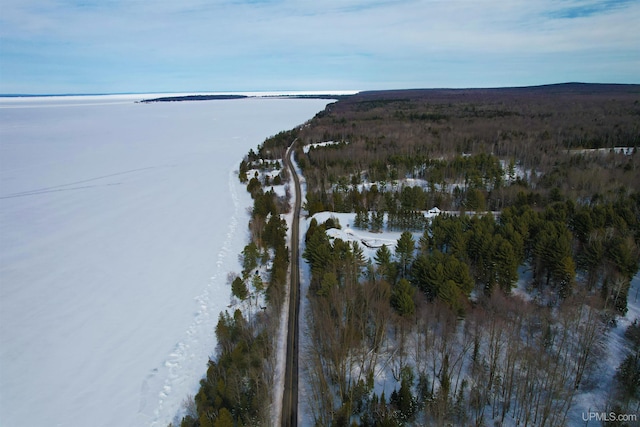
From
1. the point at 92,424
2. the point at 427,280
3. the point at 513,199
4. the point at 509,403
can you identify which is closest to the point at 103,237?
the point at 92,424

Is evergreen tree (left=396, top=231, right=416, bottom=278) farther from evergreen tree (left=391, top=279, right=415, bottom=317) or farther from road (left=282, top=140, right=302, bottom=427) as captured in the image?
road (left=282, top=140, right=302, bottom=427)

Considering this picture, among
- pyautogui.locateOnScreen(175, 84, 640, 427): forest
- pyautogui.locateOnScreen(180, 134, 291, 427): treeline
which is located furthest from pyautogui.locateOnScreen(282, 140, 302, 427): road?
pyautogui.locateOnScreen(180, 134, 291, 427): treeline

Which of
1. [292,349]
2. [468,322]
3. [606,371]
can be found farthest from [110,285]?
[606,371]

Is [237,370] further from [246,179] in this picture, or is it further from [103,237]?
[246,179]

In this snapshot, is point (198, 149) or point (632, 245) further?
point (198, 149)

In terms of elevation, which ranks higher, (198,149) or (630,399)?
(198,149)

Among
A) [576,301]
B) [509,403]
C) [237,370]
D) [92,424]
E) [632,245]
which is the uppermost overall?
[632,245]

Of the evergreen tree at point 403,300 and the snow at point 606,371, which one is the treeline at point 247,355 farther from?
the snow at point 606,371
